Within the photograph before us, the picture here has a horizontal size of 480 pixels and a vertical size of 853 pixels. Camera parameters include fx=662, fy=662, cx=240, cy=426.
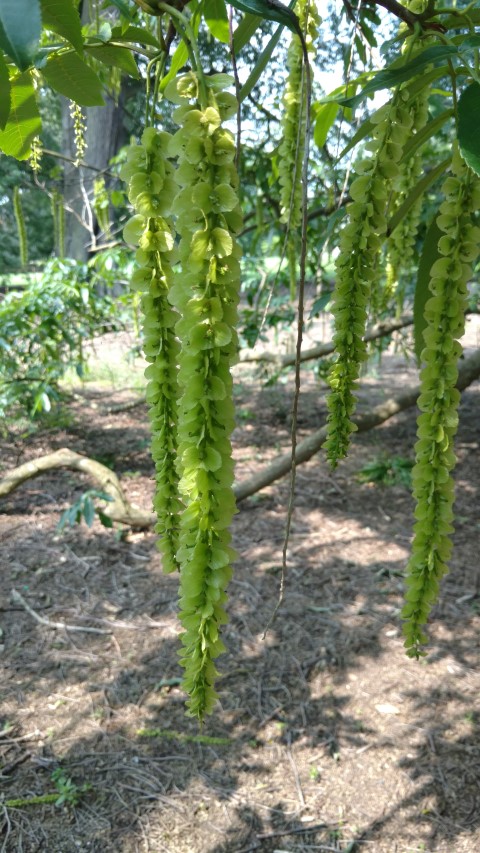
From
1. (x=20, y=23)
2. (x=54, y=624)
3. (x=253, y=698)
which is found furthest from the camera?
(x=54, y=624)

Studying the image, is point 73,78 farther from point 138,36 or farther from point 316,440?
point 316,440

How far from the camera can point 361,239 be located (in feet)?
2.49

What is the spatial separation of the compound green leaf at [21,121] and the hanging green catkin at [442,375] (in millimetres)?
499

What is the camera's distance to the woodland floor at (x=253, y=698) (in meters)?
2.14

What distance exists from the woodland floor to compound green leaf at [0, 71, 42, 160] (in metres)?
2.04

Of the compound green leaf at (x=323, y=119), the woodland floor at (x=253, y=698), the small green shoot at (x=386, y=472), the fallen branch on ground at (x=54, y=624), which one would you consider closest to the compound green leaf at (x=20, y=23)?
the compound green leaf at (x=323, y=119)

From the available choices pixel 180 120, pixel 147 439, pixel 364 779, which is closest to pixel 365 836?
pixel 364 779

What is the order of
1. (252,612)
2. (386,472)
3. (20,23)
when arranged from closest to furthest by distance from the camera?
(20,23) < (252,612) < (386,472)

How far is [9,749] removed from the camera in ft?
7.75

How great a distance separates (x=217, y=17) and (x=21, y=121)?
34 centimetres

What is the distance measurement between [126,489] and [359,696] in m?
2.22

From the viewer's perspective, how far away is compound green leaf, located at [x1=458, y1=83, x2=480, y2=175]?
62 centimetres

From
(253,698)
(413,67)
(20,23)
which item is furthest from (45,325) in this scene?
(20,23)

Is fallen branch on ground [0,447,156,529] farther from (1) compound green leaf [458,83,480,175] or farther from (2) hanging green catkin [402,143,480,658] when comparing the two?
(1) compound green leaf [458,83,480,175]
